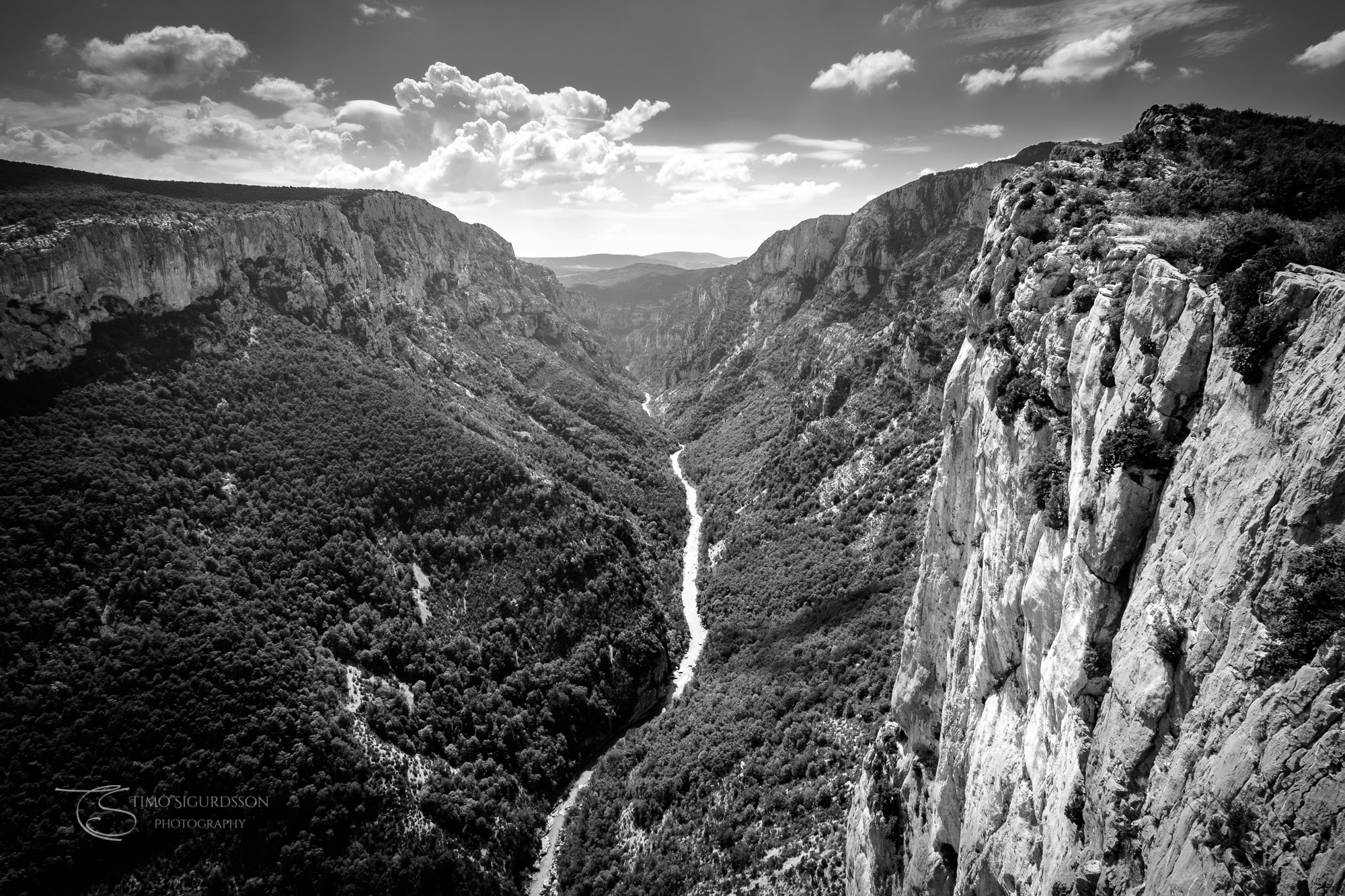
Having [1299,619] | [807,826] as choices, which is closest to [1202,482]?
[1299,619]

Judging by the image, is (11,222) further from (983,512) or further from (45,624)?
(983,512)

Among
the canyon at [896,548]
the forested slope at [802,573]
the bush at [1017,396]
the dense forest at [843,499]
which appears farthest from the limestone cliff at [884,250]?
the bush at [1017,396]

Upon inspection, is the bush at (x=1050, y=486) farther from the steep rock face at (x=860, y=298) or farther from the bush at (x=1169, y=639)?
the steep rock face at (x=860, y=298)

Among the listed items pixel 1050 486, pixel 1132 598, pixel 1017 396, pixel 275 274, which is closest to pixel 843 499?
pixel 1017 396

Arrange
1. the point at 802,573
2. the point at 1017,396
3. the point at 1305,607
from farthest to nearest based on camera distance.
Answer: the point at 802,573
the point at 1017,396
the point at 1305,607

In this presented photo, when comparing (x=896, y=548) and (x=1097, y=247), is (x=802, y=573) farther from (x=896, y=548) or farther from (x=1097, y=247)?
(x=1097, y=247)
